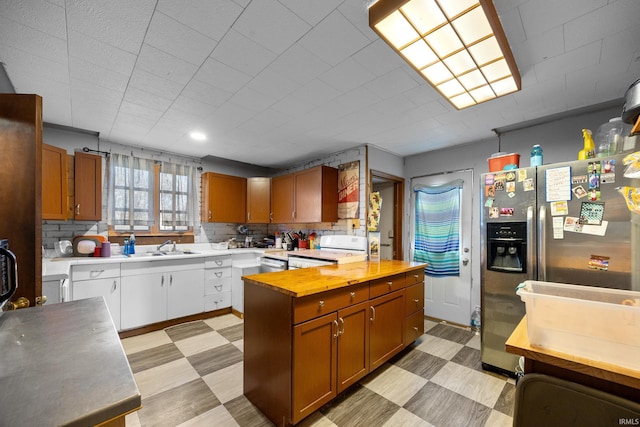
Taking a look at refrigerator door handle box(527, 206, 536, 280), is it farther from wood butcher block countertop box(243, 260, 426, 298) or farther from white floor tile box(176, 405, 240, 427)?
white floor tile box(176, 405, 240, 427)

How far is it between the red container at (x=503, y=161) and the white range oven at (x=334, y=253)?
1.62m

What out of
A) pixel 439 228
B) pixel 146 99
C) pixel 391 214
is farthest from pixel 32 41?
pixel 439 228

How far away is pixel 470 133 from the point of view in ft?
10.4

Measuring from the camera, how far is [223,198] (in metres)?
4.44

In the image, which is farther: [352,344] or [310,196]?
[310,196]

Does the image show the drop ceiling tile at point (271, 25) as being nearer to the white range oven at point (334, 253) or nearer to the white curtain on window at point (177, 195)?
the white range oven at point (334, 253)

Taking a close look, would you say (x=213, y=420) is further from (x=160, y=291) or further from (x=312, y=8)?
(x=312, y=8)

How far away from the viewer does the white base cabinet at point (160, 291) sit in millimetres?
3051

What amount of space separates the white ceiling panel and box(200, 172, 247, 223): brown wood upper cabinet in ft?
4.34

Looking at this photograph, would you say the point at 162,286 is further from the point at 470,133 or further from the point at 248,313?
the point at 470,133

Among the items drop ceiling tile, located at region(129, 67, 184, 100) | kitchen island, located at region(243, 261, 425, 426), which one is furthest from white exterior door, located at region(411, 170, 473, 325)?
drop ceiling tile, located at region(129, 67, 184, 100)

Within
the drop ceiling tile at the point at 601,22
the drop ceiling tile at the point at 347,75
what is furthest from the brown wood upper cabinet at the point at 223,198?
the drop ceiling tile at the point at 601,22

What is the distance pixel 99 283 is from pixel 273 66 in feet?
9.79

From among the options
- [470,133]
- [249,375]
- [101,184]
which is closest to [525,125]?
[470,133]
